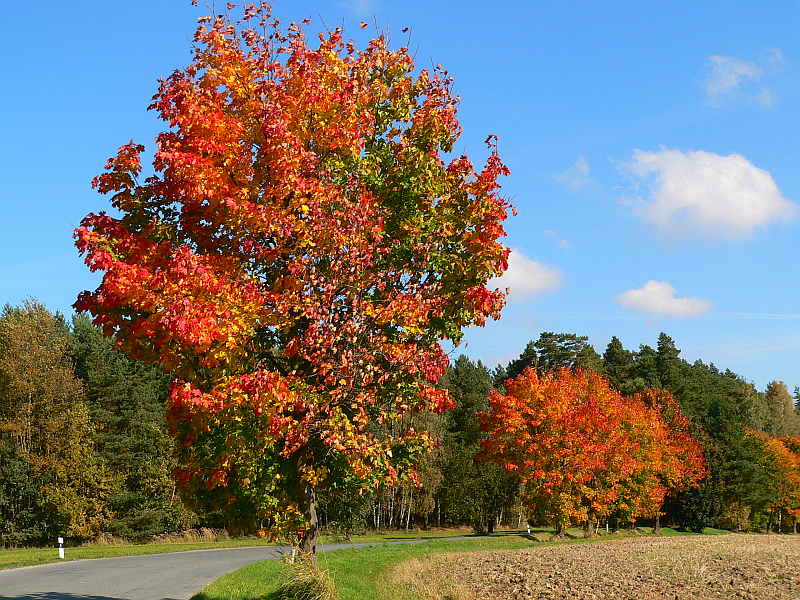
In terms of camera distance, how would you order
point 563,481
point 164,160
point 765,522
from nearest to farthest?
1. point 164,160
2. point 563,481
3. point 765,522

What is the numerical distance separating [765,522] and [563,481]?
55666mm

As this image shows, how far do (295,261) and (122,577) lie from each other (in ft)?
53.1

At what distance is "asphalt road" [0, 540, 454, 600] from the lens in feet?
55.9

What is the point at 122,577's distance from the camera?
21.0m

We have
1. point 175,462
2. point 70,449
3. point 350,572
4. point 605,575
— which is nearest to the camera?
point 350,572

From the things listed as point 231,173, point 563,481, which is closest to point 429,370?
point 231,173

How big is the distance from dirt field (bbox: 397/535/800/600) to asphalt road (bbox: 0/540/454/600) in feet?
17.6

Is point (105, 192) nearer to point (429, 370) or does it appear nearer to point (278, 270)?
point (278, 270)

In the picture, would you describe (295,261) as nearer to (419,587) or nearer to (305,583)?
(305,583)

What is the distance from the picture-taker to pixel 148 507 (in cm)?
4444

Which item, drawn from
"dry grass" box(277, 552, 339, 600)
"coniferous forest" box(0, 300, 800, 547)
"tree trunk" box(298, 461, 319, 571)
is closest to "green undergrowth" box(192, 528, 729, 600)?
"dry grass" box(277, 552, 339, 600)

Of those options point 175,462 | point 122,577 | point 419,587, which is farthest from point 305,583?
point 175,462

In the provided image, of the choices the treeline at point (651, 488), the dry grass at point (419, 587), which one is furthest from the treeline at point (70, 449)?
the dry grass at point (419, 587)

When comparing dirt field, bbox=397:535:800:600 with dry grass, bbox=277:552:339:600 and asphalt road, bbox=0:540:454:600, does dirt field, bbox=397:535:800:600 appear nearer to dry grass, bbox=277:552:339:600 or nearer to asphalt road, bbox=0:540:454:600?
asphalt road, bbox=0:540:454:600
